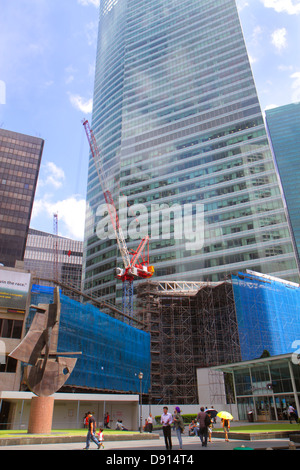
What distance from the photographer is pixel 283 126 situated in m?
176

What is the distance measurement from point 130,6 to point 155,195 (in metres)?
82.4

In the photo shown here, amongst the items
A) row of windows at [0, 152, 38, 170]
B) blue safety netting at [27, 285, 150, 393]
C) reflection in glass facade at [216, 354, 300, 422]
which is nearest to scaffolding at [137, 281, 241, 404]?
blue safety netting at [27, 285, 150, 393]

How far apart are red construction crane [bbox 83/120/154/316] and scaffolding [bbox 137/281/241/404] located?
29.7 ft

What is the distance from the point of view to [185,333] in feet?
188

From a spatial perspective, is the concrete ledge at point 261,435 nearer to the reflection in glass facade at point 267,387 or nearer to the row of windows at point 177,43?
the reflection in glass facade at point 267,387

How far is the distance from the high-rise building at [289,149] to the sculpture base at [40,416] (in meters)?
144

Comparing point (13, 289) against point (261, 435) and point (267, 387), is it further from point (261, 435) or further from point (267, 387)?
point (261, 435)

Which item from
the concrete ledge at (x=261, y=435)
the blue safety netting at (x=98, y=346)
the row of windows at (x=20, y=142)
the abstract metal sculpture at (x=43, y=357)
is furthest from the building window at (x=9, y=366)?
the row of windows at (x=20, y=142)

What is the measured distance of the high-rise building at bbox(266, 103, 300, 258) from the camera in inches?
6132

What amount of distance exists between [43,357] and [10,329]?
1549cm

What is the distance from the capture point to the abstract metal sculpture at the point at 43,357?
19000 millimetres

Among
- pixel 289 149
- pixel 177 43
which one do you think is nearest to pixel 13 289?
pixel 177 43
